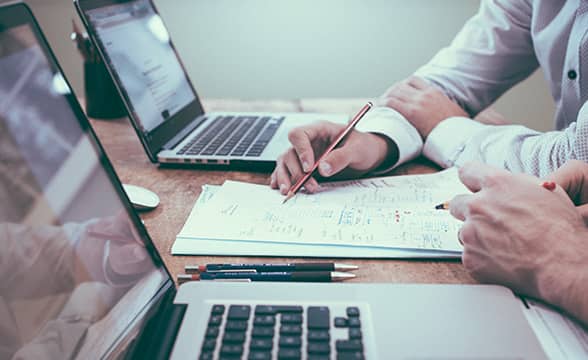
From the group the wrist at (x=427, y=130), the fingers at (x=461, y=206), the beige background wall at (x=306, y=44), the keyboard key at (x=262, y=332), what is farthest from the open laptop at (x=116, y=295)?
the beige background wall at (x=306, y=44)

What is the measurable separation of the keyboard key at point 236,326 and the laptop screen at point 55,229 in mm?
92

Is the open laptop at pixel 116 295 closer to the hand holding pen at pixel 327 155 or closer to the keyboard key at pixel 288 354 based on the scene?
the keyboard key at pixel 288 354

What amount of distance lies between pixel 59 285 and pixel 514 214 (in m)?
0.46

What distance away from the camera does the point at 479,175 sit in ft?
2.00

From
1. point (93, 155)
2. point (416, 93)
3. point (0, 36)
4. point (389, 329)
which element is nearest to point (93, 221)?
point (93, 155)

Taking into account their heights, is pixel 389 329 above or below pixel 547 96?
above

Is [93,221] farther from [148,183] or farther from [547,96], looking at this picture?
[547,96]

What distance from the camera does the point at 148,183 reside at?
0.84 m

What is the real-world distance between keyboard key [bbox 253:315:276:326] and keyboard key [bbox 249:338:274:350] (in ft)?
0.07

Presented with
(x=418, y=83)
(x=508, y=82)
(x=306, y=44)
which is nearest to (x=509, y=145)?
(x=418, y=83)

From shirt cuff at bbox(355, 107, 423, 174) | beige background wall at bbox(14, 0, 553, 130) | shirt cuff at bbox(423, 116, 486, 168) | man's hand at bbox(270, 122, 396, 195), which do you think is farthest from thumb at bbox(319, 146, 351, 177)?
beige background wall at bbox(14, 0, 553, 130)

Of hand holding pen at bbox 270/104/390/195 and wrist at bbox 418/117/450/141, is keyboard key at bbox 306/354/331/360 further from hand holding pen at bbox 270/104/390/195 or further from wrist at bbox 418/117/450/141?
wrist at bbox 418/117/450/141

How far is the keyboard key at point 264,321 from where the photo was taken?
1.44 feet

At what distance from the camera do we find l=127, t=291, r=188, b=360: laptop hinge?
0.43m
